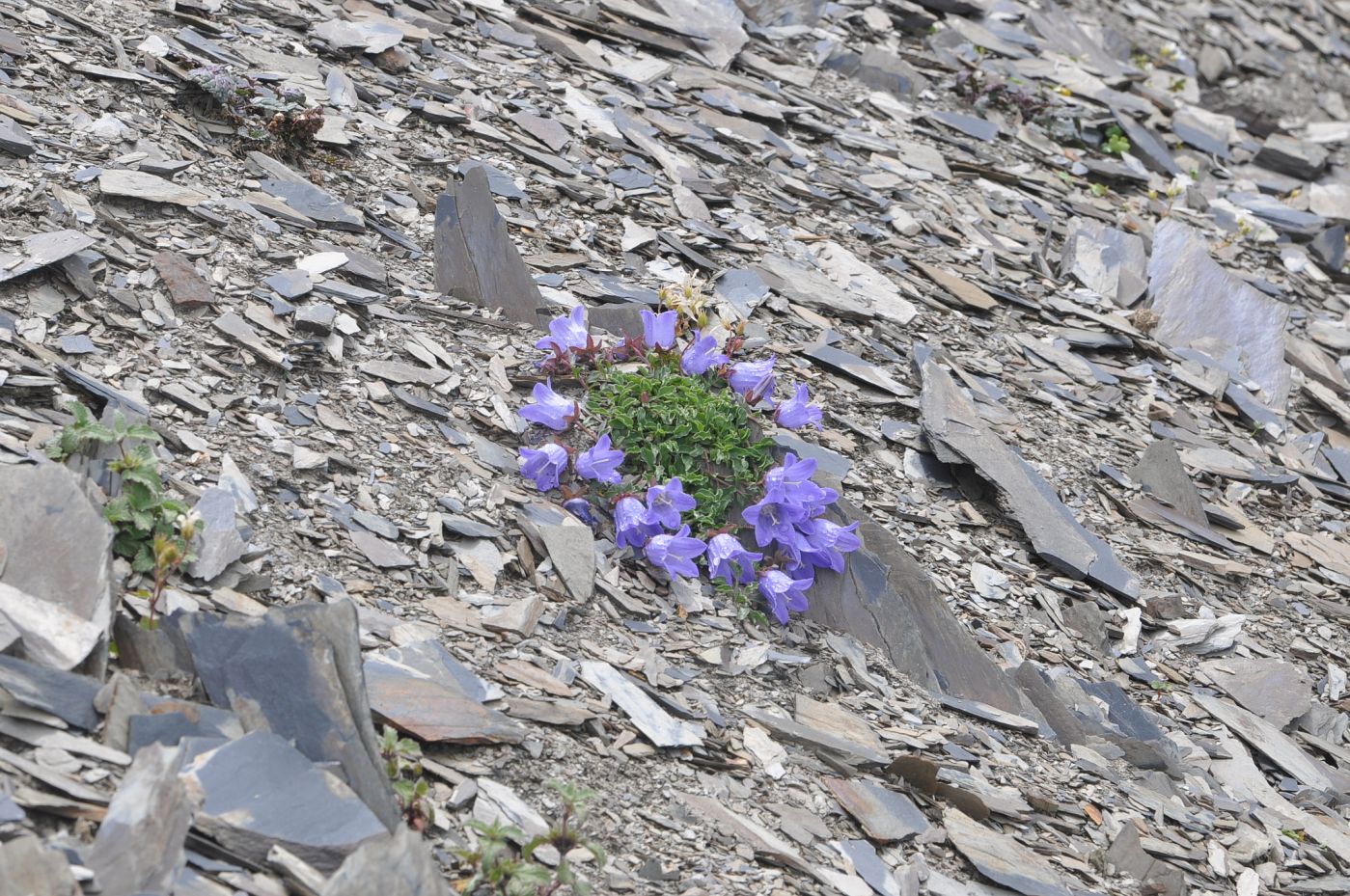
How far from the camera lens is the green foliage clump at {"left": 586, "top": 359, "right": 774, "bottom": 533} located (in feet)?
16.0

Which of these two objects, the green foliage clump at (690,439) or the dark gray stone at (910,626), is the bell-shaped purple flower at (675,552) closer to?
the green foliage clump at (690,439)

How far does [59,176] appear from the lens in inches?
204

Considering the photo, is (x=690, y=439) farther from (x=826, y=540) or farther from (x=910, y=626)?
(x=910, y=626)

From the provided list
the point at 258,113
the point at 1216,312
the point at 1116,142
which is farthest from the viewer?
the point at 1116,142

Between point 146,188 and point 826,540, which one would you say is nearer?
point 826,540

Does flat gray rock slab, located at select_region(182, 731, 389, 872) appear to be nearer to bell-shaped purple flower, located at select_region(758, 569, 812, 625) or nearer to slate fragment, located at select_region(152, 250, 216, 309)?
bell-shaped purple flower, located at select_region(758, 569, 812, 625)

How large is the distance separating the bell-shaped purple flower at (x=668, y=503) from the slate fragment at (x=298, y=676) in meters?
1.54

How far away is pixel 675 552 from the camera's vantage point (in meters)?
4.68

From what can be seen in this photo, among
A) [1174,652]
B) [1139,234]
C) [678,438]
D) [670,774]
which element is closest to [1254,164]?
[1139,234]

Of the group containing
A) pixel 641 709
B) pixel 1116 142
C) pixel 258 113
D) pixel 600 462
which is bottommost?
pixel 641 709

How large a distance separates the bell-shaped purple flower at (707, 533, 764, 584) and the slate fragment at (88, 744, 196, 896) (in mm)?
2288

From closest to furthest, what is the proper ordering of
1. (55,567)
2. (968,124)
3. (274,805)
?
(274,805) < (55,567) < (968,124)

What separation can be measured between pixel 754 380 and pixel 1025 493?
1.66 metres

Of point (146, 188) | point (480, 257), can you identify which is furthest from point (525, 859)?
point (146, 188)
